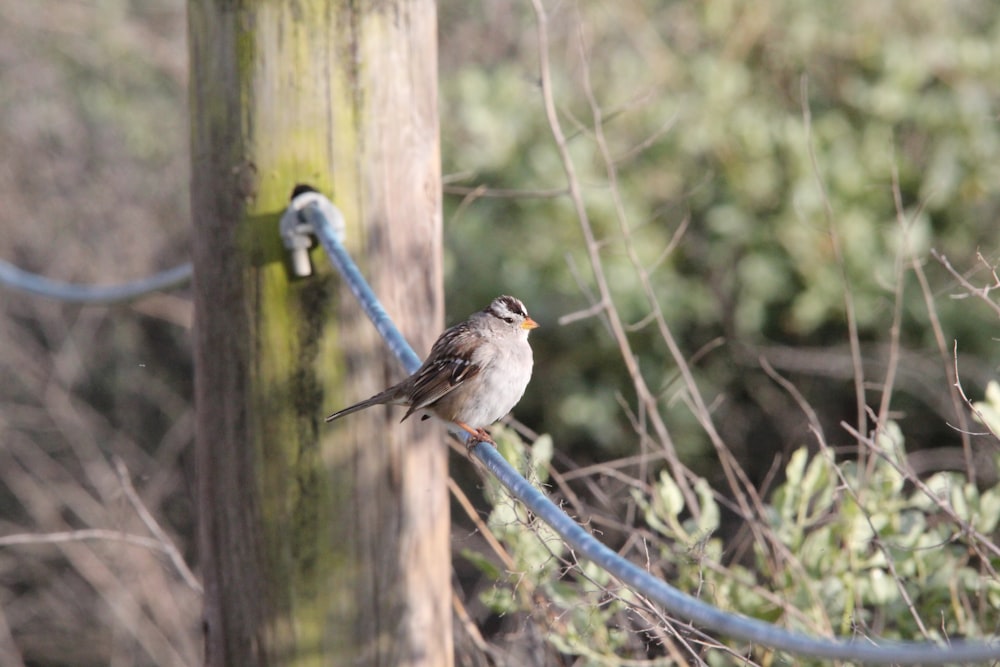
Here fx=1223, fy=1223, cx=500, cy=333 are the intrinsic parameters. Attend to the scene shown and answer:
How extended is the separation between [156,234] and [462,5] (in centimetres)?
272

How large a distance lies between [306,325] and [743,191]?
4018 mm

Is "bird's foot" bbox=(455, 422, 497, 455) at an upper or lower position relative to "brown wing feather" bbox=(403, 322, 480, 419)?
lower

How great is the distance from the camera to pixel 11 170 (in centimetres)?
905

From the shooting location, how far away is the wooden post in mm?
2643

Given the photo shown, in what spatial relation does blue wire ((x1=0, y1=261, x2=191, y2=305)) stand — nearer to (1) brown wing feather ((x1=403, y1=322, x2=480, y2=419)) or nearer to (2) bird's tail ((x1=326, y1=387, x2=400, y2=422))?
(1) brown wing feather ((x1=403, y1=322, x2=480, y2=419))

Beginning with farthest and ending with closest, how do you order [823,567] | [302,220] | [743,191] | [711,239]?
[711,239] → [743,191] → [823,567] → [302,220]

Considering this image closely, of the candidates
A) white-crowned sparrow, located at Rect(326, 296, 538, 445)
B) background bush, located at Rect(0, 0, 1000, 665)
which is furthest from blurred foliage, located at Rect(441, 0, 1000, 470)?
white-crowned sparrow, located at Rect(326, 296, 538, 445)

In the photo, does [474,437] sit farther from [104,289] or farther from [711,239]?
[711,239]

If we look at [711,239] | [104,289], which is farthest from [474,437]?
[711,239]

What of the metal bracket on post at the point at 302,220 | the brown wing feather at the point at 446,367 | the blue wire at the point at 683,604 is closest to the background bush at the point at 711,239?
the brown wing feather at the point at 446,367

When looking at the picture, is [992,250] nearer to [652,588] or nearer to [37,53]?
[652,588]

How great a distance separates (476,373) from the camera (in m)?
3.29

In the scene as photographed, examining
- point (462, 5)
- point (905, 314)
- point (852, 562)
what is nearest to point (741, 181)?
point (905, 314)

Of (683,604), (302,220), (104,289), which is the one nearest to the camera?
(683,604)
